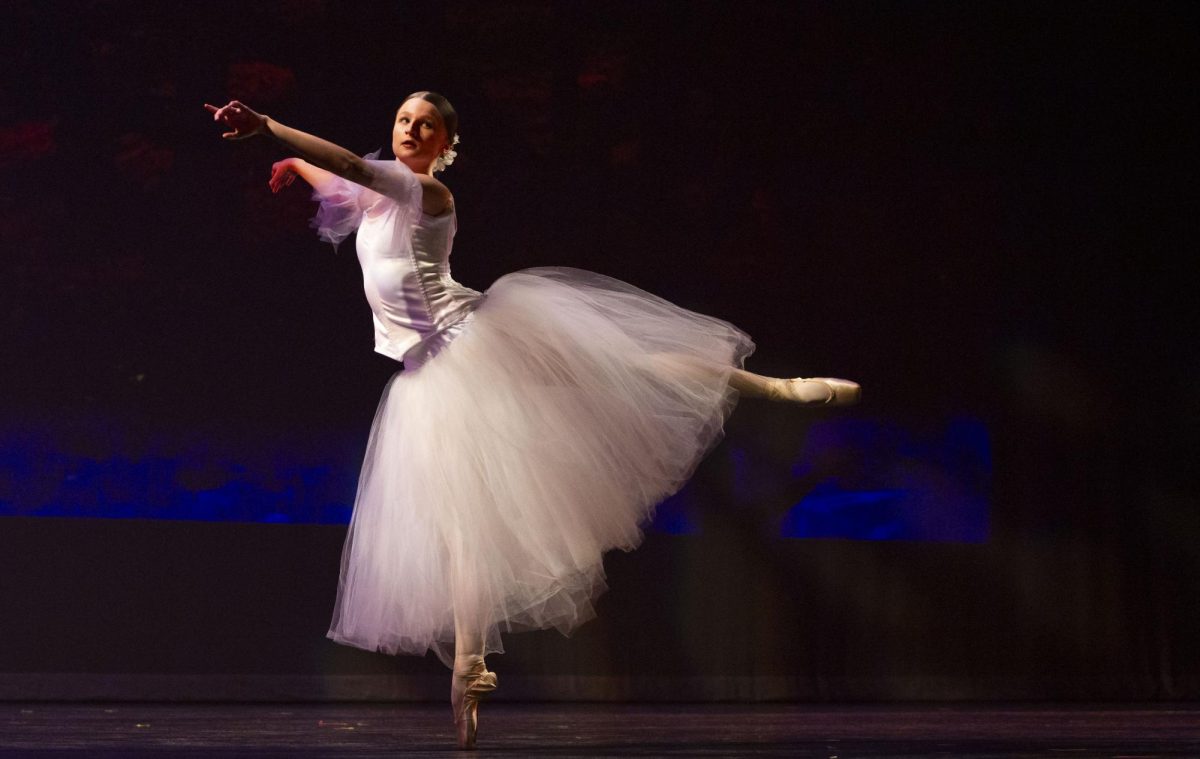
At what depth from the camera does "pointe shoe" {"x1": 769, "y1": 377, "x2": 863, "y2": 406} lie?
2562mm

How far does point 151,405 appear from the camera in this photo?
3895mm

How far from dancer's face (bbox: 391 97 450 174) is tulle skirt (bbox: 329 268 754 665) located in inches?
10.8

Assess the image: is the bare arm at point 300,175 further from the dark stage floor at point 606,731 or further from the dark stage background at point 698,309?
the dark stage background at point 698,309

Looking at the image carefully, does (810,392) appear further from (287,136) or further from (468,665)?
(287,136)

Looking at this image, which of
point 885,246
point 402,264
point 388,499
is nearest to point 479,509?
point 388,499

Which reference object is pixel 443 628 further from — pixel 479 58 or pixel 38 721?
pixel 479 58

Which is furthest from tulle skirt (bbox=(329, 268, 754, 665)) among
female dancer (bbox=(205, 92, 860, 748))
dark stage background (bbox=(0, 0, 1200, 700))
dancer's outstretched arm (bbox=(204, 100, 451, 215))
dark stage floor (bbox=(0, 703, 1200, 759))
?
dark stage background (bbox=(0, 0, 1200, 700))

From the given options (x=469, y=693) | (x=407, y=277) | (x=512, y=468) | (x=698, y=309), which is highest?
(x=698, y=309)

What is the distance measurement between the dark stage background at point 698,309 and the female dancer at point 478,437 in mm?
1596

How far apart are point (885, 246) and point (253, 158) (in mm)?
1984

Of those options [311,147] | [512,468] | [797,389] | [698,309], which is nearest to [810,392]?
[797,389]

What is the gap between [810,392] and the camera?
2.57m

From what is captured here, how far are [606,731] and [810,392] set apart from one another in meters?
0.77

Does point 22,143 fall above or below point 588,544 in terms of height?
above
